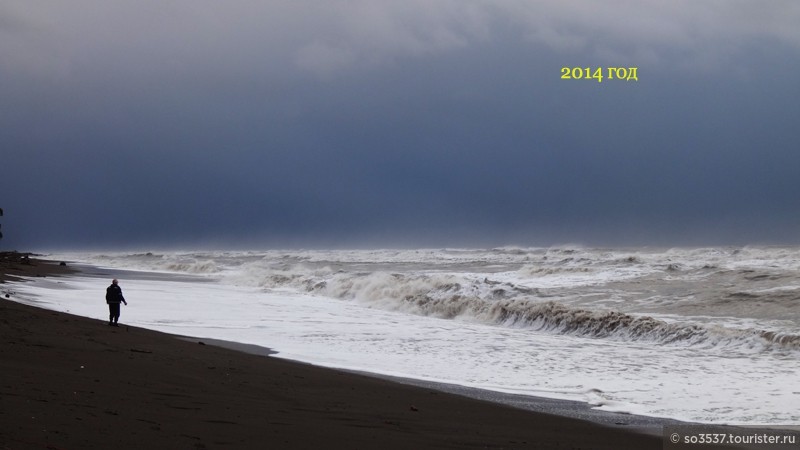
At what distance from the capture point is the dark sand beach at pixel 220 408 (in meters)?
5.22

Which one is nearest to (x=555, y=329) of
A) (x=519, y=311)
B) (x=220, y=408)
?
(x=519, y=311)

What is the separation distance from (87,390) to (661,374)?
27.0ft

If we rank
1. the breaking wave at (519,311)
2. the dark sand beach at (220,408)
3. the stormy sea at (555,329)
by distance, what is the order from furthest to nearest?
the breaking wave at (519,311)
the stormy sea at (555,329)
the dark sand beach at (220,408)

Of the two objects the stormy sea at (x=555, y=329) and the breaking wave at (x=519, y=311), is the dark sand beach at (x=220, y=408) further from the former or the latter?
the breaking wave at (x=519, y=311)

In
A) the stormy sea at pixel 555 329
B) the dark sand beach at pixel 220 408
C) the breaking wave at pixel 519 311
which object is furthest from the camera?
the breaking wave at pixel 519 311

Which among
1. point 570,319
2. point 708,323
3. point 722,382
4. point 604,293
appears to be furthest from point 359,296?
point 722,382

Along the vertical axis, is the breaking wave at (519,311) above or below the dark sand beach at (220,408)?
above

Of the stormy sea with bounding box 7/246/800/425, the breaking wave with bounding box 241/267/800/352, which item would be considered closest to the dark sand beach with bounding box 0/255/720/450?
the stormy sea with bounding box 7/246/800/425

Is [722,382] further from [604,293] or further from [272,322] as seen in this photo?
[604,293]

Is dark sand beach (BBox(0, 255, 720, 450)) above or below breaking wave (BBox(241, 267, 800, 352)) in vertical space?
below

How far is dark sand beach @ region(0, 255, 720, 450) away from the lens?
522 cm

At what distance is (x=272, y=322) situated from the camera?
1831 centimetres

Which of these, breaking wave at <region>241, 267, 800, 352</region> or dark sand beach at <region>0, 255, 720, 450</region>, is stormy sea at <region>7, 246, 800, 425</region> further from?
dark sand beach at <region>0, 255, 720, 450</region>

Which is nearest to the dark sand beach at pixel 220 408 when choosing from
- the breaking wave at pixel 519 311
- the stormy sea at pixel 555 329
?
the stormy sea at pixel 555 329
